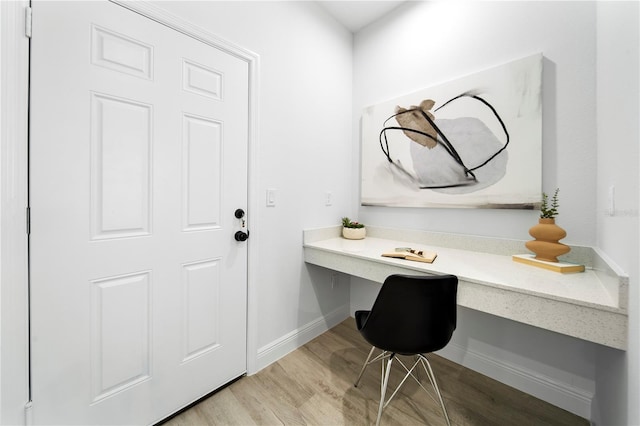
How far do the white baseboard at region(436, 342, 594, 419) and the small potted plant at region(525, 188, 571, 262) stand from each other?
73cm

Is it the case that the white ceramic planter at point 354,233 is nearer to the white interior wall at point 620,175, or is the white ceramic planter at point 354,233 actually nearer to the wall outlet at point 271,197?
the wall outlet at point 271,197

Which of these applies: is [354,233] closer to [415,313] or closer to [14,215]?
[415,313]

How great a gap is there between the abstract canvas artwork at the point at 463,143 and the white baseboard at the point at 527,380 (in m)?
0.99

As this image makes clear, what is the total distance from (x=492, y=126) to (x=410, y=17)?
114cm

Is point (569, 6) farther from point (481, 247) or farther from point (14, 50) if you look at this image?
point (14, 50)

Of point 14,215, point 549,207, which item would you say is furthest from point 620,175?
point 14,215

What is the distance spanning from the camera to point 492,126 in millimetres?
1604

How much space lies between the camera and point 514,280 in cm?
116

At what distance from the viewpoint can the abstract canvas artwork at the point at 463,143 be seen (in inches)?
59.2

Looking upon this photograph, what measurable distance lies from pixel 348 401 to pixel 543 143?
72.5 inches

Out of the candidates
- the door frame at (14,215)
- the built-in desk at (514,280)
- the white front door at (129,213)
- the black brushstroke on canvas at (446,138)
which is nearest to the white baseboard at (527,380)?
the built-in desk at (514,280)

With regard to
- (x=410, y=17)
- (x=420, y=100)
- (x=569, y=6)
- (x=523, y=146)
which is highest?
(x=410, y=17)

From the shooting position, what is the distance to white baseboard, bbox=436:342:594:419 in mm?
1366

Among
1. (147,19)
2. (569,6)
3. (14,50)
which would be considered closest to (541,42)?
(569,6)
